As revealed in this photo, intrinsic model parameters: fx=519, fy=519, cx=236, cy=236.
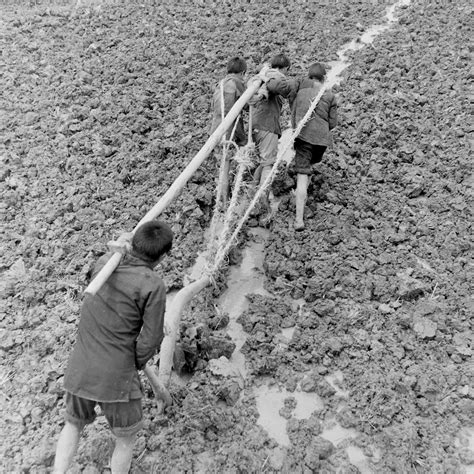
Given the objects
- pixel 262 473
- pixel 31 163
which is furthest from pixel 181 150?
pixel 262 473

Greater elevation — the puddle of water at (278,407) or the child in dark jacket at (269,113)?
the child in dark jacket at (269,113)

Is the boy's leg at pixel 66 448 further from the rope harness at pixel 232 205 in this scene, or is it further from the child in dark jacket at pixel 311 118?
the child in dark jacket at pixel 311 118

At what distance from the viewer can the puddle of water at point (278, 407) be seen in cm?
303

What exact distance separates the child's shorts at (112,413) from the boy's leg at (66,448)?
3 centimetres

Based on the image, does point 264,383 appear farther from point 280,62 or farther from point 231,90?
point 280,62

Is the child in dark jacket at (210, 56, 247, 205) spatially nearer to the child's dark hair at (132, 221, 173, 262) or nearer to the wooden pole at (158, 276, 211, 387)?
the wooden pole at (158, 276, 211, 387)

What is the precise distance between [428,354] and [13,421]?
8.61 feet

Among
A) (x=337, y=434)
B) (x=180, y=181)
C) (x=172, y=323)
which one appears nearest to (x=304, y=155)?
(x=180, y=181)

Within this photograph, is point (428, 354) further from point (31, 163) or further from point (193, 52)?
point (193, 52)

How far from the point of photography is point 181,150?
521cm

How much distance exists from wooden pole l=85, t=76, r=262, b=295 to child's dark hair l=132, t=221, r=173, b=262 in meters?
0.10

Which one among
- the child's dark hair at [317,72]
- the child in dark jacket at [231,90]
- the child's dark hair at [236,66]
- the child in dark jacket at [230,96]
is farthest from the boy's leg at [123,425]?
the child's dark hair at [317,72]

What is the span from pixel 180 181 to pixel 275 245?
4.21 feet

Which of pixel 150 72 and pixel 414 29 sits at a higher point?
pixel 414 29
